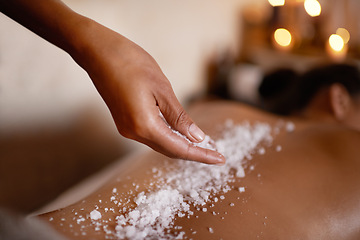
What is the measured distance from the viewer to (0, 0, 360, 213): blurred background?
1075mm

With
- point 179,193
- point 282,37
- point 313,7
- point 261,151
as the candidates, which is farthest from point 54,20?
point 282,37

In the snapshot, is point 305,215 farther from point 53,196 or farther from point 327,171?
point 53,196

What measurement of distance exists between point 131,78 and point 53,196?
951mm

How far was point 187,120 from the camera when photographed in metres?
0.58

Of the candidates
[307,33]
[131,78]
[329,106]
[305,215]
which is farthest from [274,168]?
[307,33]

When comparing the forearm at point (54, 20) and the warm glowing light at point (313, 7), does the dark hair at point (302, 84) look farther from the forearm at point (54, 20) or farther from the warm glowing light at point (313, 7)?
the forearm at point (54, 20)

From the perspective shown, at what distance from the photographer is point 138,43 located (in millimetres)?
1468

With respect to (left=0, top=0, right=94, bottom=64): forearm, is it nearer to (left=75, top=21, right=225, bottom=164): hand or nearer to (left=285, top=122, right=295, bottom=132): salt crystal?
(left=75, top=21, right=225, bottom=164): hand

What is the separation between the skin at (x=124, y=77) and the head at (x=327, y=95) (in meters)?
0.80

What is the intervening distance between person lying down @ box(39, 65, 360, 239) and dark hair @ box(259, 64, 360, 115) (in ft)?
1.38

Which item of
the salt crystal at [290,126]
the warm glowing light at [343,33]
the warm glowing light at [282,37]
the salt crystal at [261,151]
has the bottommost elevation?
the salt crystal at [261,151]

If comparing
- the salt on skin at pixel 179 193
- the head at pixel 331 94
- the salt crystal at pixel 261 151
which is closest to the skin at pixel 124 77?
the salt on skin at pixel 179 193

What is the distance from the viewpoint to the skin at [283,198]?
1.97 ft

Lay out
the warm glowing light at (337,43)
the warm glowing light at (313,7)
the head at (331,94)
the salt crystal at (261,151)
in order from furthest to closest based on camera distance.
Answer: the warm glowing light at (337,43) → the warm glowing light at (313,7) → the head at (331,94) → the salt crystal at (261,151)
